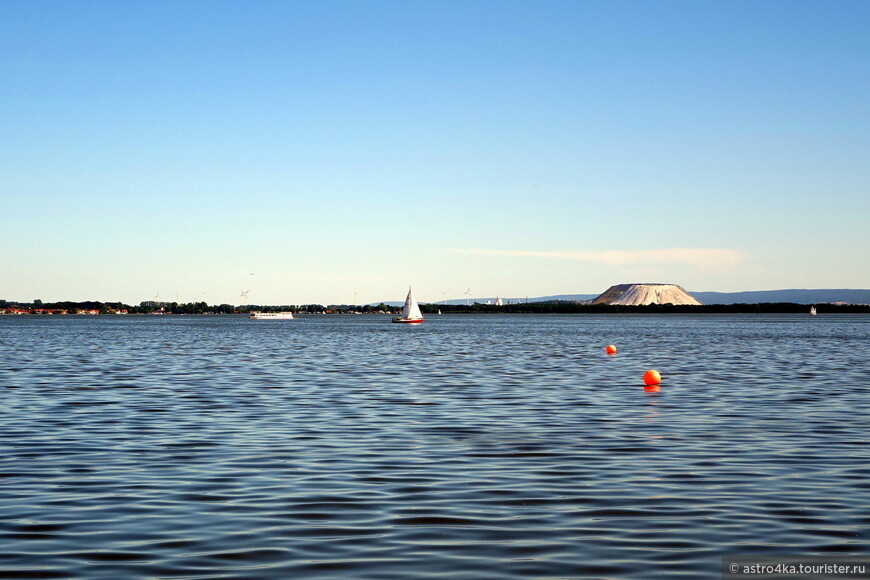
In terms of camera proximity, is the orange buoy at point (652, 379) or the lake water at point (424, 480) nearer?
the lake water at point (424, 480)

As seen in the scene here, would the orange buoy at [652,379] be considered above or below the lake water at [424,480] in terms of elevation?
above

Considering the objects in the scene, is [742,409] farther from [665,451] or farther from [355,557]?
[355,557]

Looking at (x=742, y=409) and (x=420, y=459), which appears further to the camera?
(x=742, y=409)

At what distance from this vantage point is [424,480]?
19.9m

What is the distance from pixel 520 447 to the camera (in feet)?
80.5

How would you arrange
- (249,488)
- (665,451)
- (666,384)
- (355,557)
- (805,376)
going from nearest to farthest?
(355,557)
(249,488)
(665,451)
(666,384)
(805,376)

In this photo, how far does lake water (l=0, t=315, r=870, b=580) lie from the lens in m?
13.8

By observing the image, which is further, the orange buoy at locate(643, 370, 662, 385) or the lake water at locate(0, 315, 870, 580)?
the orange buoy at locate(643, 370, 662, 385)

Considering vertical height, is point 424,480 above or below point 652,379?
below

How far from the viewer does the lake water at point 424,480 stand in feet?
45.4

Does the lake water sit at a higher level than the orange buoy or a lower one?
lower

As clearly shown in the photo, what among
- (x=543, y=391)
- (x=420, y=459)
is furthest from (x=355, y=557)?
(x=543, y=391)

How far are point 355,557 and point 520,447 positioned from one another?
1128 cm

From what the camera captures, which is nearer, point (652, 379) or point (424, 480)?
point (424, 480)
